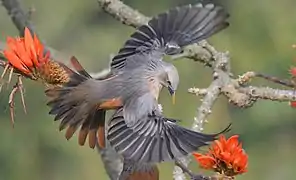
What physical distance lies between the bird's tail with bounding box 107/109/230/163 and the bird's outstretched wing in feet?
0.50

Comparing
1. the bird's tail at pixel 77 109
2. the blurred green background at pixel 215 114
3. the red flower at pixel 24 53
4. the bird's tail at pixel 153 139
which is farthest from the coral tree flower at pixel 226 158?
the blurred green background at pixel 215 114

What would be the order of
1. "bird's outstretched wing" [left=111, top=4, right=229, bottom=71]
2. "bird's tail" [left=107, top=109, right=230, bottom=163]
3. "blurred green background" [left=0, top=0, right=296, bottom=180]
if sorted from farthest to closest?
"blurred green background" [left=0, top=0, right=296, bottom=180], "bird's outstretched wing" [left=111, top=4, right=229, bottom=71], "bird's tail" [left=107, top=109, right=230, bottom=163]

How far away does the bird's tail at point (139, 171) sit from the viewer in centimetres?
111

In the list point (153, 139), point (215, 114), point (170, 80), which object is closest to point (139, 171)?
point (153, 139)

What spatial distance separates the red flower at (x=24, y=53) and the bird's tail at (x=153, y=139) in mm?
147

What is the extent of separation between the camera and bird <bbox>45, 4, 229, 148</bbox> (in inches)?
45.4

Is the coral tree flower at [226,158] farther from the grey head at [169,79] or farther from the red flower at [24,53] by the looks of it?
the red flower at [24,53]

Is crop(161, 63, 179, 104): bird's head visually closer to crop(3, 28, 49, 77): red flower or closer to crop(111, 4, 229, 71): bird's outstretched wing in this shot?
crop(111, 4, 229, 71): bird's outstretched wing

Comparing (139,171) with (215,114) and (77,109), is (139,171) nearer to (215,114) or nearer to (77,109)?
(77,109)

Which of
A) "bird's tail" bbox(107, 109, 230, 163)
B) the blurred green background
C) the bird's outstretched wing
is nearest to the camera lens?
"bird's tail" bbox(107, 109, 230, 163)

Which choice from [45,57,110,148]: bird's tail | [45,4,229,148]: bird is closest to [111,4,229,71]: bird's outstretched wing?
[45,4,229,148]: bird

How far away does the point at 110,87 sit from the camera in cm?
122

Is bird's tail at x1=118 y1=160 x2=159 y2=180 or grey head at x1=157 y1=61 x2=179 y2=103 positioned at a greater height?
grey head at x1=157 y1=61 x2=179 y2=103

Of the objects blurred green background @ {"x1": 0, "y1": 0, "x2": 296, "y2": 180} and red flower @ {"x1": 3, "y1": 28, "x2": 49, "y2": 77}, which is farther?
blurred green background @ {"x1": 0, "y1": 0, "x2": 296, "y2": 180}
